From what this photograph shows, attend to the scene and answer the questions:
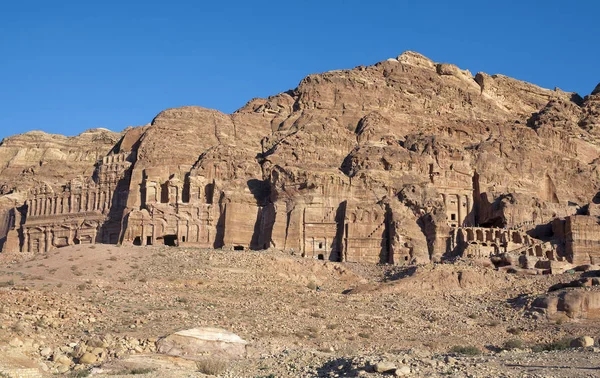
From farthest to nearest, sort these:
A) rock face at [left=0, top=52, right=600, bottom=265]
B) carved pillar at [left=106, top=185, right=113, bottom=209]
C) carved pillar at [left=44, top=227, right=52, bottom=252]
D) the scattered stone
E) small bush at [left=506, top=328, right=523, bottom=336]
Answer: carved pillar at [left=106, top=185, right=113, bottom=209] < carved pillar at [left=44, top=227, right=52, bottom=252] < rock face at [left=0, top=52, right=600, bottom=265] < small bush at [left=506, top=328, right=523, bottom=336] < the scattered stone

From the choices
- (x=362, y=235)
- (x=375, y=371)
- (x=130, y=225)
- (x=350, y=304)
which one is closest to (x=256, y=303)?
(x=350, y=304)

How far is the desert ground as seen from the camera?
28500 mm

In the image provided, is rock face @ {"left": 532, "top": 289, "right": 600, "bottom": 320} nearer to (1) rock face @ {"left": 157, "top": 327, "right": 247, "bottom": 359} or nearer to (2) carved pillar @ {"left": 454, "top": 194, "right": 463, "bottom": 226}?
(1) rock face @ {"left": 157, "top": 327, "right": 247, "bottom": 359}

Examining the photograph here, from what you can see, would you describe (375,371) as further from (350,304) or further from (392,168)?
(392,168)

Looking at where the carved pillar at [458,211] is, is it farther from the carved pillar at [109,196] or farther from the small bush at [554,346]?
the small bush at [554,346]

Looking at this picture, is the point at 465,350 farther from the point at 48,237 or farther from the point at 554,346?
the point at 48,237

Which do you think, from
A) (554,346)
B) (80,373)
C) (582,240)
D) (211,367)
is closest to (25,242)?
(582,240)

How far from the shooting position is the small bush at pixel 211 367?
28531 mm

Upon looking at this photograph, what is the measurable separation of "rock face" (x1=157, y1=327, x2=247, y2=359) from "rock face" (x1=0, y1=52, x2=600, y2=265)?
32540mm

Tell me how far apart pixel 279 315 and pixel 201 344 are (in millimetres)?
9072

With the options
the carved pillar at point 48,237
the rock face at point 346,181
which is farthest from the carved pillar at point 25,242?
the carved pillar at point 48,237

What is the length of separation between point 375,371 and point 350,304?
2055 centimetres

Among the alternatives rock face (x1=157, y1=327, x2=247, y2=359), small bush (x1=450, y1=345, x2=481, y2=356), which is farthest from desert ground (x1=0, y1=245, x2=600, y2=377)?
rock face (x1=157, y1=327, x2=247, y2=359)

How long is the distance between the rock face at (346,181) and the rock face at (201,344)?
32.5 m
